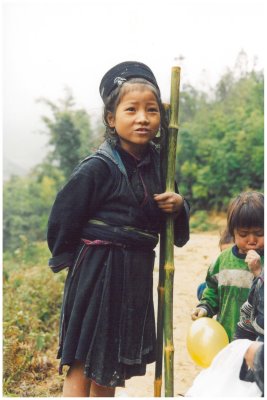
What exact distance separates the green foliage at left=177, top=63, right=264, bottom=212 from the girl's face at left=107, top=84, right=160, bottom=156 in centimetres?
944

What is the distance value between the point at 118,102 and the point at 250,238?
0.86m

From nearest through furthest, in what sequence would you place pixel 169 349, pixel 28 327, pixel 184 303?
pixel 169 349
pixel 28 327
pixel 184 303

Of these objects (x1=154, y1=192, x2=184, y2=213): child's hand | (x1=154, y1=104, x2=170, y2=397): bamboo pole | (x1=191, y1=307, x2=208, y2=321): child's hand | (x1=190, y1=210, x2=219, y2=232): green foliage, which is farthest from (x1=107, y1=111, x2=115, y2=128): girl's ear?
(x1=190, y1=210, x2=219, y2=232): green foliage

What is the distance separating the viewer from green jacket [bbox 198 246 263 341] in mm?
2461

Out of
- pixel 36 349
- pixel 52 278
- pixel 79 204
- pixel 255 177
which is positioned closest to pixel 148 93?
pixel 79 204

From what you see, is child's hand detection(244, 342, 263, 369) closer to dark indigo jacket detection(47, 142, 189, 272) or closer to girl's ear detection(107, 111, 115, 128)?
dark indigo jacket detection(47, 142, 189, 272)

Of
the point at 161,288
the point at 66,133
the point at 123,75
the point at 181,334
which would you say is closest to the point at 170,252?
the point at 161,288

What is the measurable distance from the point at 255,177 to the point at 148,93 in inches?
389

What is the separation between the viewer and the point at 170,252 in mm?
2340

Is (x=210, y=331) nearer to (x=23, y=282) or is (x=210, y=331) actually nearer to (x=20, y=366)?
(x=20, y=366)

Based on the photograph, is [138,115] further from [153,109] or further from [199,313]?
[199,313]

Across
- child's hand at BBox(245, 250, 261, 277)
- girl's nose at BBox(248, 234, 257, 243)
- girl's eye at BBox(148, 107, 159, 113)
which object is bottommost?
child's hand at BBox(245, 250, 261, 277)

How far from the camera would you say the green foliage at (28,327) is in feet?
12.4

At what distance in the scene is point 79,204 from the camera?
2.22 metres
